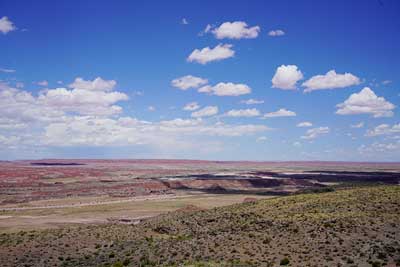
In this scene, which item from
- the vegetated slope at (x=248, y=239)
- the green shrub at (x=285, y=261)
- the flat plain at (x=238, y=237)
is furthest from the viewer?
the flat plain at (x=238, y=237)

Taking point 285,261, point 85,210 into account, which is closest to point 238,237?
point 285,261

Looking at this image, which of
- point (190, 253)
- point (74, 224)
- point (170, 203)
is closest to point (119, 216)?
point (74, 224)

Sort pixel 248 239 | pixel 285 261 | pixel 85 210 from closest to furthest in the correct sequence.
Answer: pixel 285 261
pixel 248 239
pixel 85 210

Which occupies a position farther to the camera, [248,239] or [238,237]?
[238,237]

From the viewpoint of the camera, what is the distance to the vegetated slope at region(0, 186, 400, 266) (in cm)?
3378

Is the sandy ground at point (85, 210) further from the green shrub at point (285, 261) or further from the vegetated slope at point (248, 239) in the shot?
the green shrub at point (285, 261)

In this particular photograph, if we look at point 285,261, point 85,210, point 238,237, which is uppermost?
point 238,237

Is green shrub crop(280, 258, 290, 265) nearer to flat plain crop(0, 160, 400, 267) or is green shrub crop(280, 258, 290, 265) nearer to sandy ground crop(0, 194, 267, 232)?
flat plain crop(0, 160, 400, 267)

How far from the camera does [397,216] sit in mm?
41500

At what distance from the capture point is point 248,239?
1566 inches

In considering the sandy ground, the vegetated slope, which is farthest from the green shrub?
the sandy ground

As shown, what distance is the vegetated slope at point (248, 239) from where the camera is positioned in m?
33.8

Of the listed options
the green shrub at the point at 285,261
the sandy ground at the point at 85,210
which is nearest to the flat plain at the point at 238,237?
the green shrub at the point at 285,261

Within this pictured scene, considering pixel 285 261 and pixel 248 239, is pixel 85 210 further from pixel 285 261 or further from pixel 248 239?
pixel 285 261
